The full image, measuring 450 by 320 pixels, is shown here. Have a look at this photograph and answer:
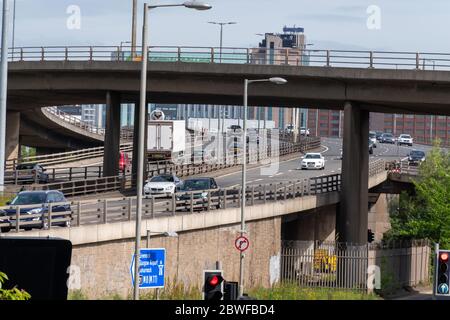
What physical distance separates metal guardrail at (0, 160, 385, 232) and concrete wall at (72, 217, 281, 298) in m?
0.91

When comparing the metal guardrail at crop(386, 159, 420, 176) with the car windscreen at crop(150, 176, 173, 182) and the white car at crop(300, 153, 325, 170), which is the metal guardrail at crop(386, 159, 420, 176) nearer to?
the white car at crop(300, 153, 325, 170)

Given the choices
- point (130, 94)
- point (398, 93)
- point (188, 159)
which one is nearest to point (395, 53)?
point (398, 93)

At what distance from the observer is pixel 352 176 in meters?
58.8

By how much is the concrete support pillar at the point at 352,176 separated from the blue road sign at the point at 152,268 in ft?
106

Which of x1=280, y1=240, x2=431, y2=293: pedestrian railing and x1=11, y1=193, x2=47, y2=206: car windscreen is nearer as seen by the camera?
x1=11, y1=193, x2=47, y2=206: car windscreen

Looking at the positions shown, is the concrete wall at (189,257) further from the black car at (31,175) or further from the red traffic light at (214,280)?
the black car at (31,175)

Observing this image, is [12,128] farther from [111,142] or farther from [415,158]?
[415,158]

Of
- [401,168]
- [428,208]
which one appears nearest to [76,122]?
[401,168]

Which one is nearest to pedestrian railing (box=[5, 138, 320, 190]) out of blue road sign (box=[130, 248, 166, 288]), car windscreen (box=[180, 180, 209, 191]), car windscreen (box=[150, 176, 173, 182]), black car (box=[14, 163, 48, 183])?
black car (box=[14, 163, 48, 183])

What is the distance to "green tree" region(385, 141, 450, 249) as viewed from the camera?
6856cm

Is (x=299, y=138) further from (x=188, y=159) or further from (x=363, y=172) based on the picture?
(x=363, y=172)

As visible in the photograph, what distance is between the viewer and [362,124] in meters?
59.1

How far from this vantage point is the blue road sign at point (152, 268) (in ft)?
83.8

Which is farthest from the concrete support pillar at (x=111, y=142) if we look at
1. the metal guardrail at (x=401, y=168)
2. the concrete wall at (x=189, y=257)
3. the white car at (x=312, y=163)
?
the white car at (x=312, y=163)
